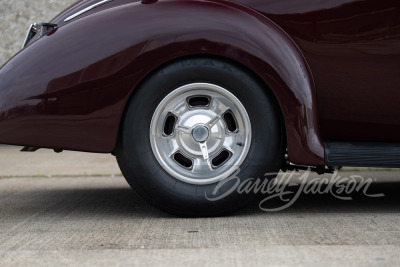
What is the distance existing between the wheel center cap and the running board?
2.10 ft

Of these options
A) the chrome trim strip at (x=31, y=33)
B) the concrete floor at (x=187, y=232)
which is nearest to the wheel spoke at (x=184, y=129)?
the concrete floor at (x=187, y=232)

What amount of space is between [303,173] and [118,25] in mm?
3143

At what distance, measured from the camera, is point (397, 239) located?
10.9 feet

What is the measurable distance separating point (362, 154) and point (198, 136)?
0.87 metres

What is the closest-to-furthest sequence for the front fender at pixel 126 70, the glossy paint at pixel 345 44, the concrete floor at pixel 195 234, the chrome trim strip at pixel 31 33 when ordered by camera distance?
the concrete floor at pixel 195 234 → the front fender at pixel 126 70 → the glossy paint at pixel 345 44 → the chrome trim strip at pixel 31 33

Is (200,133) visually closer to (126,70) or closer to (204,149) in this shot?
(204,149)

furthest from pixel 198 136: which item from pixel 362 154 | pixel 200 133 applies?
pixel 362 154

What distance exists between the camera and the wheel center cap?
3.92m

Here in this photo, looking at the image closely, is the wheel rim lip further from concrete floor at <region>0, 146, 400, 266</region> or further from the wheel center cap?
concrete floor at <region>0, 146, 400, 266</region>

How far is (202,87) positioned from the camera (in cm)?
392

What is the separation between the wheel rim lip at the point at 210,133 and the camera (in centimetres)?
392

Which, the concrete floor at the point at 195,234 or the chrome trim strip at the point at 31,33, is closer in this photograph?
the concrete floor at the point at 195,234

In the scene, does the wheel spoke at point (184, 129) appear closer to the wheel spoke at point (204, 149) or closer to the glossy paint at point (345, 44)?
the wheel spoke at point (204, 149)

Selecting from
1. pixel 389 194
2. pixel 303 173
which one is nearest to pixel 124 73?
pixel 389 194
